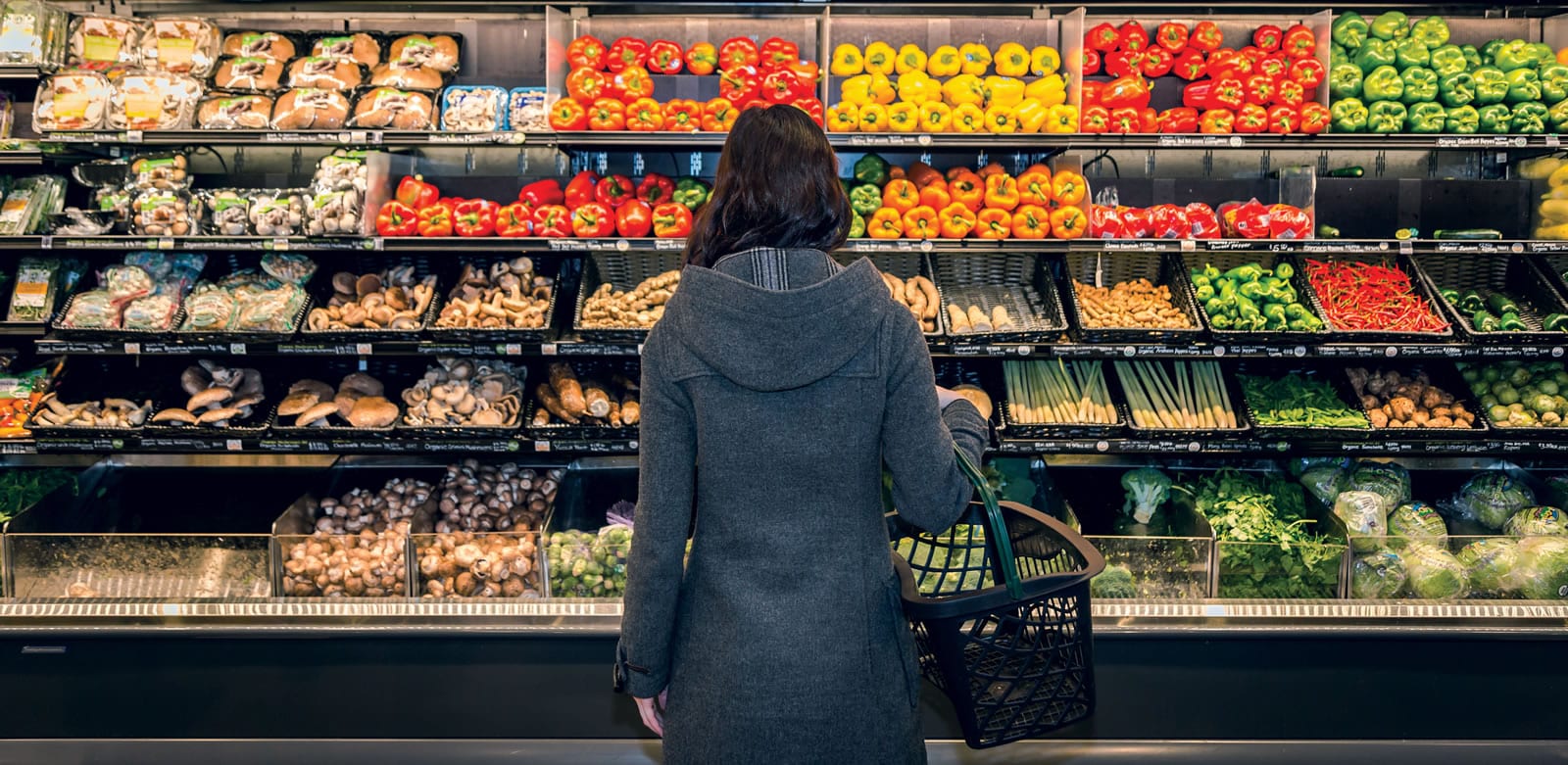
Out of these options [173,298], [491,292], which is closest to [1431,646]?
[491,292]

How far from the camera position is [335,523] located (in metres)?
3.84

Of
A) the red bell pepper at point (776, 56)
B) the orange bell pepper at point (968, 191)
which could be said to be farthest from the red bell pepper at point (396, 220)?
the orange bell pepper at point (968, 191)

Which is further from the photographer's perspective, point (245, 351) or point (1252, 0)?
point (1252, 0)

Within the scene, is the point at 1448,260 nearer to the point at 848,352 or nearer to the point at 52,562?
the point at 848,352

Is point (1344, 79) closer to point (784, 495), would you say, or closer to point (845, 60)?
point (845, 60)

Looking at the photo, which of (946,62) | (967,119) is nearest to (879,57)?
(946,62)

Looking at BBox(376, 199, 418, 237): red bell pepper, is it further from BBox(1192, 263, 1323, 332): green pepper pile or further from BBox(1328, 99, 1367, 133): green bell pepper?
BBox(1328, 99, 1367, 133): green bell pepper

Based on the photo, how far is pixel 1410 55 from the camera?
151 inches

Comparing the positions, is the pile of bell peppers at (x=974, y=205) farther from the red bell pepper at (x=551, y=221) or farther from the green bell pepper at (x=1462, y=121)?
the green bell pepper at (x=1462, y=121)

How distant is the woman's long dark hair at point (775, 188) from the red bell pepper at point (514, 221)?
2.18 m

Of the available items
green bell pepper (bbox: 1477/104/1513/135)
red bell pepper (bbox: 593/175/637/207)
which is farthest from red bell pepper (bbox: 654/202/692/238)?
green bell pepper (bbox: 1477/104/1513/135)

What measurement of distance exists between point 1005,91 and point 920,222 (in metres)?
0.59

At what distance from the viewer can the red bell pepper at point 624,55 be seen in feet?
13.0

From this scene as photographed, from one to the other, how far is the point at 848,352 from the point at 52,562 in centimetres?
325
